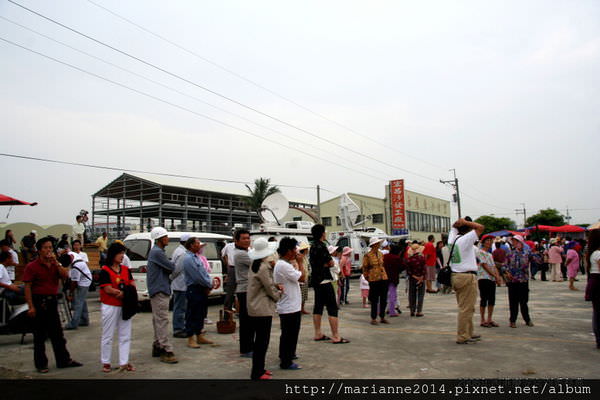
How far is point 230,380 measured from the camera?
5.07 metres

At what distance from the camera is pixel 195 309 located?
687 centimetres

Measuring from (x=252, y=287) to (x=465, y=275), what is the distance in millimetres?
3741

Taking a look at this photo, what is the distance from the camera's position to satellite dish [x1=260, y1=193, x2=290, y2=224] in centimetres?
1802

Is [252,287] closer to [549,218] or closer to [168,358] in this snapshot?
[168,358]

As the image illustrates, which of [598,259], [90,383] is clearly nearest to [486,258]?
[598,259]

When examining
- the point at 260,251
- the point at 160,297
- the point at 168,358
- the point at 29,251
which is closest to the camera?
the point at 260,251

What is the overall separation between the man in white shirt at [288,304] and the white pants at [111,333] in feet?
6.61

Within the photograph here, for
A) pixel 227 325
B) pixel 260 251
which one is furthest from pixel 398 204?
pixel 260 251

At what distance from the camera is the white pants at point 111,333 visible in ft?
17.7

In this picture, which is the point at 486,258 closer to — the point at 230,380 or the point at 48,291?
the point at 230,380

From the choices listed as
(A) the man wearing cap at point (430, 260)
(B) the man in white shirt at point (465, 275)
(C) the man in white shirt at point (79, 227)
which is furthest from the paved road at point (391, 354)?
(C) the man in white shirt at point (79, 227)

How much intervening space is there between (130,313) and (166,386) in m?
1.11

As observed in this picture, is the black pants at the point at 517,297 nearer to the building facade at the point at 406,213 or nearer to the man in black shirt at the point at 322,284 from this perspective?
the man in black shirt at the point at 322,284

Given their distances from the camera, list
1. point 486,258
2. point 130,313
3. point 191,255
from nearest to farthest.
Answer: point 130,313, point 191,255, point 486,258
